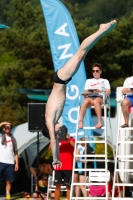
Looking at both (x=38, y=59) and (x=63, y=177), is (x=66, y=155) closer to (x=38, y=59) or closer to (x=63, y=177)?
(x=63, y=177)

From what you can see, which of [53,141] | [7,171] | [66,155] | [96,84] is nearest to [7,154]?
[7,171]

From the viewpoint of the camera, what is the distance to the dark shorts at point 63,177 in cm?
1159

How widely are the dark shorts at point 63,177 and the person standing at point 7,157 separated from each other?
1343 millimetres

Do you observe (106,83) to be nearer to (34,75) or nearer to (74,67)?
(74,67)

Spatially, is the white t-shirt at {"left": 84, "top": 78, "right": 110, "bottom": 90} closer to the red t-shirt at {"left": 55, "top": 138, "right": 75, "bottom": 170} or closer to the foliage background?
the red t-shirt at {"left": 55, "top": 138, "right": 75, "bottom": 170}

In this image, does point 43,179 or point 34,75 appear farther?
point 34,75

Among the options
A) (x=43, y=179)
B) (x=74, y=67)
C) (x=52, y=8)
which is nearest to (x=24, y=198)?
(x=43, y=179)

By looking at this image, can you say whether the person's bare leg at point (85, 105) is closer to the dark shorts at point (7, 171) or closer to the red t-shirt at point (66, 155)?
the red t-shirt at point (66, 155)

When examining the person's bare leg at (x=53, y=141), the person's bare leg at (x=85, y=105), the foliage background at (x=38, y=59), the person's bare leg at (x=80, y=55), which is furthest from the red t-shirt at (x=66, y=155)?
the foliage background at (x=38, y=59)

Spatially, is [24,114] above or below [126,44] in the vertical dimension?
below

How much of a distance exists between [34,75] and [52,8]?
1349cm

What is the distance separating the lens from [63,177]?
38.3 ft

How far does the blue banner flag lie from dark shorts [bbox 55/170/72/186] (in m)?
1.96

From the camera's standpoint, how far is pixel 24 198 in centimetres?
1490
